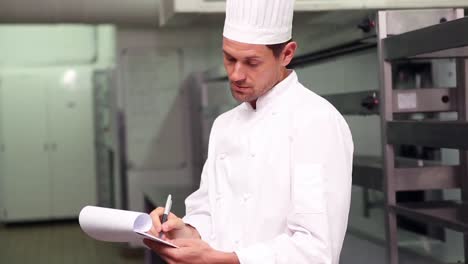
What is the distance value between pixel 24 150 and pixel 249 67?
6.09 m

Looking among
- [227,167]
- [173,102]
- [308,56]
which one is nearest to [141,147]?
[173,102]

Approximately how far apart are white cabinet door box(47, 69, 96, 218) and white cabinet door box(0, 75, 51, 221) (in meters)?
0.12

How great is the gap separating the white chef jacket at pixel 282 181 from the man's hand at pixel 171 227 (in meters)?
0.04

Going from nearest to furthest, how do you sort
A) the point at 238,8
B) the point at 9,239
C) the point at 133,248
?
1. the point at 238,8
2. the point at 133,248
3. the point at 9,239

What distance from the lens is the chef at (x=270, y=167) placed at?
119 cm

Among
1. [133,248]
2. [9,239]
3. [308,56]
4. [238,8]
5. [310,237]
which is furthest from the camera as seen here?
[9,239]

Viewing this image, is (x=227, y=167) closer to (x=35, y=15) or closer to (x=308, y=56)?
(x=308, y=56)

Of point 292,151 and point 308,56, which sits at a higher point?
point 308,56

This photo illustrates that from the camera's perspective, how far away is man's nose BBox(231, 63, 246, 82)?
1252 millimetres

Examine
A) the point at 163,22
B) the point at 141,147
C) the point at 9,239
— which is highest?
the point at 163,22

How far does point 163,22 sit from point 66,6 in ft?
3.40

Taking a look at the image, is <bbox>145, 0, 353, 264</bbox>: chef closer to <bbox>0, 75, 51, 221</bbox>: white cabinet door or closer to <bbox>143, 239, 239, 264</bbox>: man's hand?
<bbox>143, 239, 239, 264</bbox>: man's hand

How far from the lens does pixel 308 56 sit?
283cm

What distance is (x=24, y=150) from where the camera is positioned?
683 centimetres
